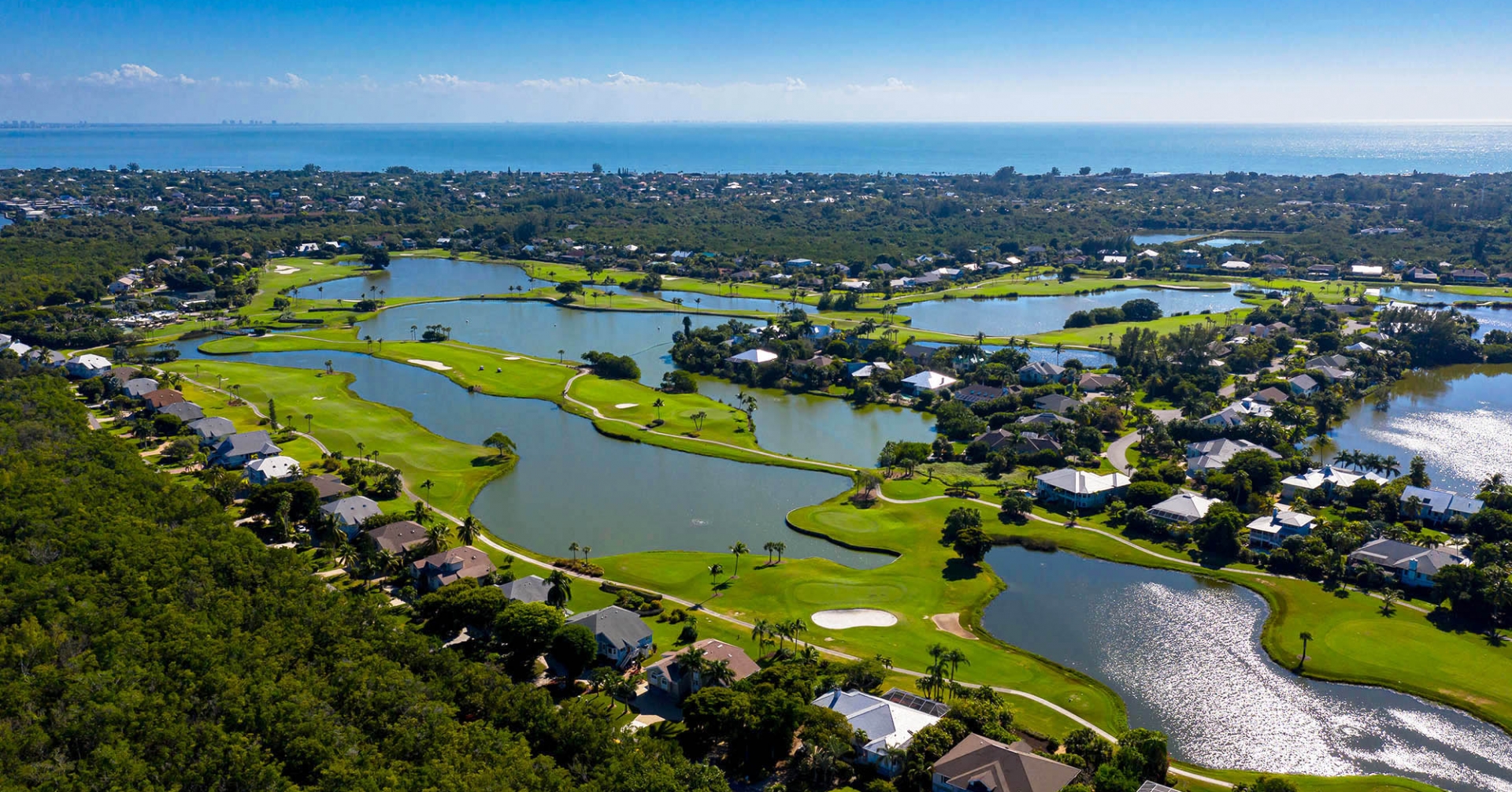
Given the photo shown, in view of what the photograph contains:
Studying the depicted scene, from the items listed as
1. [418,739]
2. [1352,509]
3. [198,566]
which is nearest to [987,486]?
[1352,509]

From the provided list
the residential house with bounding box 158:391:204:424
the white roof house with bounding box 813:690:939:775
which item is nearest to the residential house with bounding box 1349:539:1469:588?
the white roof house with bounding box 813:690:939:775

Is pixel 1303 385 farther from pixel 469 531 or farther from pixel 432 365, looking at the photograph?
pixel 432 365

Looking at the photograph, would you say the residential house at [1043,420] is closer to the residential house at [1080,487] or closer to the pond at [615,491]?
the residential house at [1080,487]

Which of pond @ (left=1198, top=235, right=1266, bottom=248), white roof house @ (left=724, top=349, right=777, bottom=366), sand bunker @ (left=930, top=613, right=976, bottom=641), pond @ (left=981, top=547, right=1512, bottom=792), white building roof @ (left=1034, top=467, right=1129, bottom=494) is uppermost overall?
pond @ (left=1198, top=235, right=1266, bottom=248)

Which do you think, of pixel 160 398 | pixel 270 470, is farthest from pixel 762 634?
pixel 160 398

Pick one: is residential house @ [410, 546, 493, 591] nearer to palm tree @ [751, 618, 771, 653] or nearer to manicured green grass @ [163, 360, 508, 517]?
manicured green grass @ [163, 360, 508, 517]

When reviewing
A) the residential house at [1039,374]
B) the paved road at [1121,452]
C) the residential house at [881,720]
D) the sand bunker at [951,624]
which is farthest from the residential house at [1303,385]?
the residential house at [881,720]
